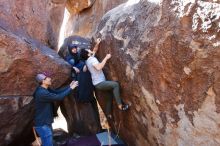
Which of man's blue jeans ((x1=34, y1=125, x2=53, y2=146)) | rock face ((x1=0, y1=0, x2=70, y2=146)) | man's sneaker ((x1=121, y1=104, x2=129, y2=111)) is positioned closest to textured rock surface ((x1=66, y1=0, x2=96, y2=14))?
rock face ((x1=0, y1=0, x2=70, y2=146))

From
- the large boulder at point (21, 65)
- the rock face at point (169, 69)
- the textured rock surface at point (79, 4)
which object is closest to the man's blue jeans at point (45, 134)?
the large boulder at point (21, 65)

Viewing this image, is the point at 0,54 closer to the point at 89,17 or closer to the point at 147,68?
the point at 147,68

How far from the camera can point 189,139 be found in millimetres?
4742

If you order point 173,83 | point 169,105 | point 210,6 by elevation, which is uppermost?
point 210,6

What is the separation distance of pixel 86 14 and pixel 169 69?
10.4 metres

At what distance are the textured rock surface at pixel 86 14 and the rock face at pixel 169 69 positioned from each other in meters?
7.74

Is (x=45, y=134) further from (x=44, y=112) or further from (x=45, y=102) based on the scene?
(x=45, y=102)

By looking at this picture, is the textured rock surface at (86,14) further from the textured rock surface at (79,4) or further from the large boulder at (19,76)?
the large boulder at (19,76)

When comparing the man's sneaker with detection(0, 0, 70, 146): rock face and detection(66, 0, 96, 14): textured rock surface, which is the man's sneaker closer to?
detection(0, 0, 70, 146): rock face

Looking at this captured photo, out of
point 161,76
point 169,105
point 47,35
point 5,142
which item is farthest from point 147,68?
point 47,35

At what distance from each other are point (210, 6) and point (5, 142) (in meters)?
5.07

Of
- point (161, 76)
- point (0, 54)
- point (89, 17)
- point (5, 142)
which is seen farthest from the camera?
point (89, 17)

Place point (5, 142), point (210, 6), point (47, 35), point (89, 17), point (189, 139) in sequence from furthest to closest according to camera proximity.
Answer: point (89, 17) → point (47, 35) → point (5, 142) → point (189, 139) → point (210, 6)

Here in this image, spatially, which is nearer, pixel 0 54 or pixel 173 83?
pixel 173 83
